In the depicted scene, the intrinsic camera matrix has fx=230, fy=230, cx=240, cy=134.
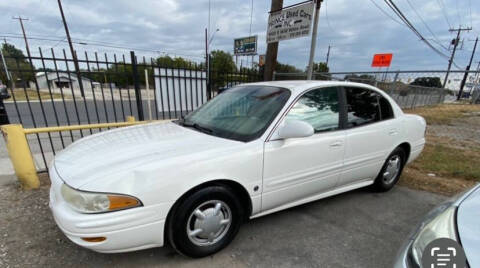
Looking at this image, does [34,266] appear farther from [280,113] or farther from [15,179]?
[280,113]

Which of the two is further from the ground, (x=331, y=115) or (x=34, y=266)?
(x=331, y=115)

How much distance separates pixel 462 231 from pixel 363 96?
204 centimetres

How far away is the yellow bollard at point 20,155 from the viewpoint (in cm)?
294

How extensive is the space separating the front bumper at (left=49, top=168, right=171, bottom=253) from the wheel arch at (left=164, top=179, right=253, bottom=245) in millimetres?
57

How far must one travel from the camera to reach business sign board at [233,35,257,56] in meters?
13.2

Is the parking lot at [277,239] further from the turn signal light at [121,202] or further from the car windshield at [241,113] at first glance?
the car windshield at [241,113]

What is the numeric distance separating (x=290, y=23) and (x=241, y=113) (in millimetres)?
3227

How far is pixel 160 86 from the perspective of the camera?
→ 4926mm

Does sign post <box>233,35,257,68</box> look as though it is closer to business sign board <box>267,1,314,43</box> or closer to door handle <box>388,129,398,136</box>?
business sign board <box>267,1,314,43</box>

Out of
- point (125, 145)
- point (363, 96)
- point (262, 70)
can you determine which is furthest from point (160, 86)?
point (363, 96)

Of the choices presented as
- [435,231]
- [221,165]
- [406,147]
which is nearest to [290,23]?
[406,147]

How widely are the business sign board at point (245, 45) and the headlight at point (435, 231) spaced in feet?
39.9

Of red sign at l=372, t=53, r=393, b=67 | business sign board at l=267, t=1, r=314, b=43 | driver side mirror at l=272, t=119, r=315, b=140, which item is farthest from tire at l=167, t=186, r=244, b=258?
red sign at l=372, t=53, r=393, b=67

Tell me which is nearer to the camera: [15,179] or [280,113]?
[280,113]
